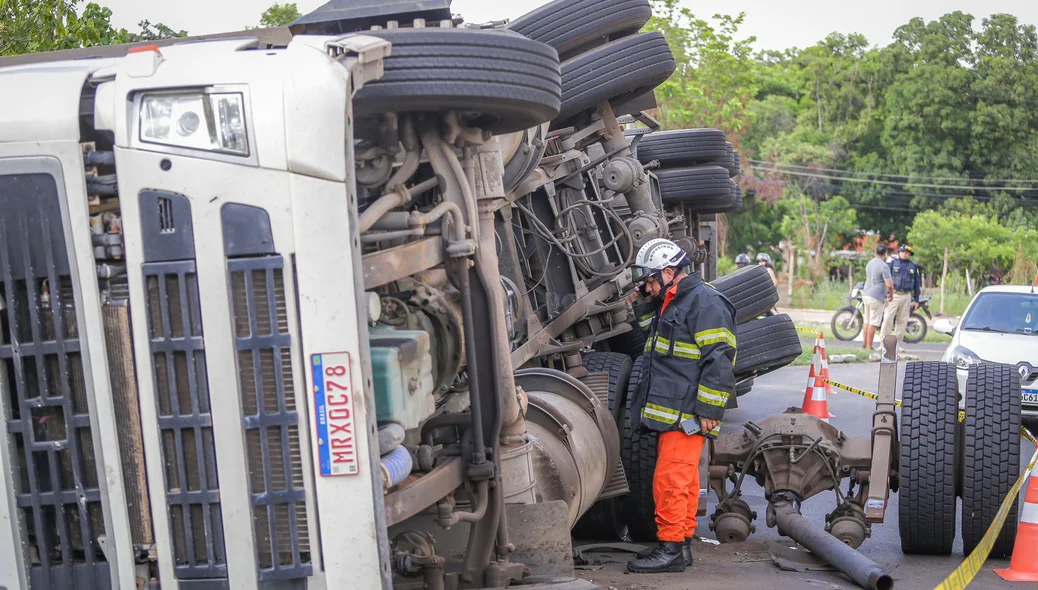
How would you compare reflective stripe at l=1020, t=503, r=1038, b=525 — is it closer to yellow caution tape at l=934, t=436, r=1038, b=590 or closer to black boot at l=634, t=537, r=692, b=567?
yellow caution tape at l=934, t=436, r=1038, b=590

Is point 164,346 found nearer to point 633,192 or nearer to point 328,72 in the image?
point 328,72

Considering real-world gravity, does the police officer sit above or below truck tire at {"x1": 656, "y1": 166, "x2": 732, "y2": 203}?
below

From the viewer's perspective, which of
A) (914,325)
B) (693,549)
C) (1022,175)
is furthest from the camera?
(1022,175)

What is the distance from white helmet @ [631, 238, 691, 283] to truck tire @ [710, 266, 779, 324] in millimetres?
2898

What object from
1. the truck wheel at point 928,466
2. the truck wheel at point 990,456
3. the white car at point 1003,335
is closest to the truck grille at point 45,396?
the truck wheel at point 928,466

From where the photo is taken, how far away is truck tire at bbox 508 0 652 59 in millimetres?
7172

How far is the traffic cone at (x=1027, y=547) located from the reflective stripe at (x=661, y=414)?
70.1 inches

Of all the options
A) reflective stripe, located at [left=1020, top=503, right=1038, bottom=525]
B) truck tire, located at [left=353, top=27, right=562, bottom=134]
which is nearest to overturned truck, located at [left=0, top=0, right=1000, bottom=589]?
truck tire, located at [left=353, top=27, right=562, bottom=134]

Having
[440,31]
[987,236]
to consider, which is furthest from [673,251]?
[987,236]

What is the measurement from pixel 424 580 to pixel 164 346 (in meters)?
1.24

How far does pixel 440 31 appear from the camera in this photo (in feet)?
12.2

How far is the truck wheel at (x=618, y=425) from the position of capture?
6.43m

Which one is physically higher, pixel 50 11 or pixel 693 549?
pixel 50 11

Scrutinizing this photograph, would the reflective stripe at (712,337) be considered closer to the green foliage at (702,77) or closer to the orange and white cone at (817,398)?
the orange and white cone at (817,398)
